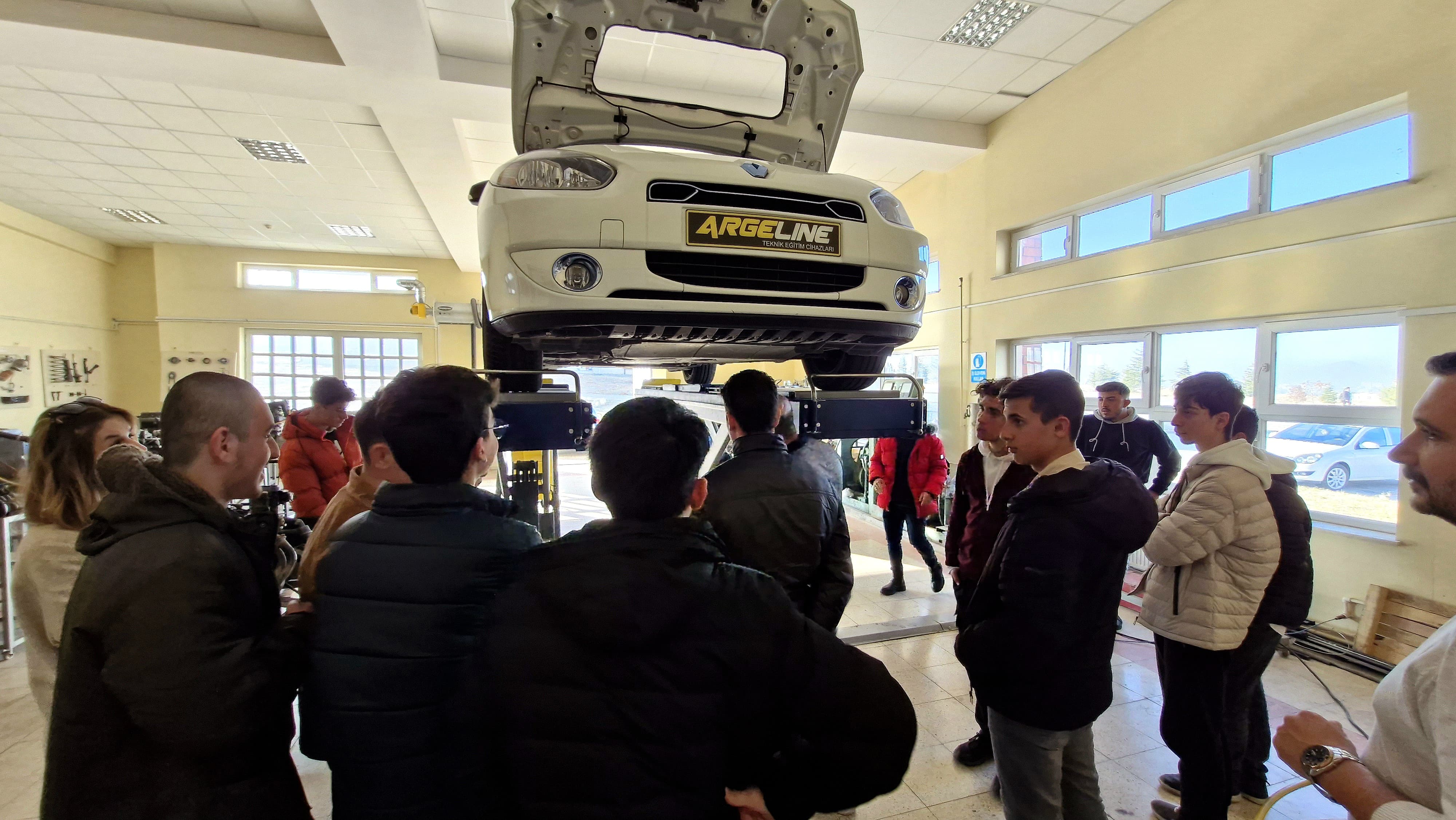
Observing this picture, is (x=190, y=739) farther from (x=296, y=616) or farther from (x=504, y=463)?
(x=504, y=463)

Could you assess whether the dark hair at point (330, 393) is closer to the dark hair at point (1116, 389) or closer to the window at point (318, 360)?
the dark hair at point (1116, 389)

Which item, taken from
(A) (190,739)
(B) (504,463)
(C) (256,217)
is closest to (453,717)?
(A) (190,739)

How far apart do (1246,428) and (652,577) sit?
326cm

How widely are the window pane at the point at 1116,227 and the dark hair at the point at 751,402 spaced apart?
463 centimetres

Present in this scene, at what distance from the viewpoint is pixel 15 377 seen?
8641 millimetres

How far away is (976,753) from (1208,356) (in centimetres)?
384

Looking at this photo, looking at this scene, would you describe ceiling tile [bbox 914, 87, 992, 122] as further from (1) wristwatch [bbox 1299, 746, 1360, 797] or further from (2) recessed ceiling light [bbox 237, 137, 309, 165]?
(2) recessed ceiling light [bbox 237, 137, 309, 165]

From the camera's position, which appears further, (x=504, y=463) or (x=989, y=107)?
(x=989, y=107)

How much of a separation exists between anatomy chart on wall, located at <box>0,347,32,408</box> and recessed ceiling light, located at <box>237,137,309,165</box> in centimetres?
544

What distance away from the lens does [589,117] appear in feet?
6.98

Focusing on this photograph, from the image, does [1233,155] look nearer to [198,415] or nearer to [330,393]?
[198,415]

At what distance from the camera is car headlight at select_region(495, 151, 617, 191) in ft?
5.58

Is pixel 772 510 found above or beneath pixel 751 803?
above

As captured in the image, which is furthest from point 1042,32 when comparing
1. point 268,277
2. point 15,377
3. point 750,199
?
point 15,377
